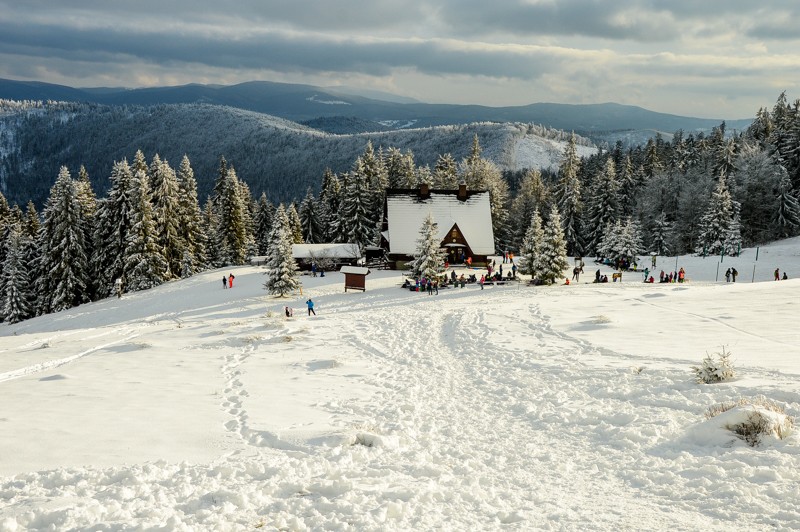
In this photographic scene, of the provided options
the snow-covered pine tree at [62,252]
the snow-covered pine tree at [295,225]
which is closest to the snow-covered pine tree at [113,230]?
the snow-covered pine tree at [62,252]

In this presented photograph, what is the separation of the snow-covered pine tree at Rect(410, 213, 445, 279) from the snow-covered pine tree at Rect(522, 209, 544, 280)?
7448 mm

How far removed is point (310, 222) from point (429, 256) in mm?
32083

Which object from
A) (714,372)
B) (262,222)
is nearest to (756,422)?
(714,372)

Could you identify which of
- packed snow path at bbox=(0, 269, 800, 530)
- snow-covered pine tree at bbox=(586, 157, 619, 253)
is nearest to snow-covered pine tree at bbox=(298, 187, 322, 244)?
snow-covered pine tree at bbox=(586, 157, 619, 253)

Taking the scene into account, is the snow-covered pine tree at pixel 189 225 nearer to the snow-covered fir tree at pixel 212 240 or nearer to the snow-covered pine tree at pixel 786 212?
the snow-covered fir tree at pixel 212 240

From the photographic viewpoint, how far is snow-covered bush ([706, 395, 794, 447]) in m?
8.81

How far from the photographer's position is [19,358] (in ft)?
60.6

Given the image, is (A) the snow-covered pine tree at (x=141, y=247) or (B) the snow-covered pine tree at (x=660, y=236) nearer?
(A) the snow-covered pine tree at (x=141, y=247)

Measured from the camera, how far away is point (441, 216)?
179ft

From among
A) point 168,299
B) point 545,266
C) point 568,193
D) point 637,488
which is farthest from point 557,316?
point 568,193

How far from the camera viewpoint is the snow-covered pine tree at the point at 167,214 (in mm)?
51438

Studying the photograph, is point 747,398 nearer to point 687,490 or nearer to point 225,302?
point 687,490

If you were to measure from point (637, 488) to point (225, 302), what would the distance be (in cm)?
3259

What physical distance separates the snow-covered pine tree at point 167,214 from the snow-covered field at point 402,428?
2924 cm
